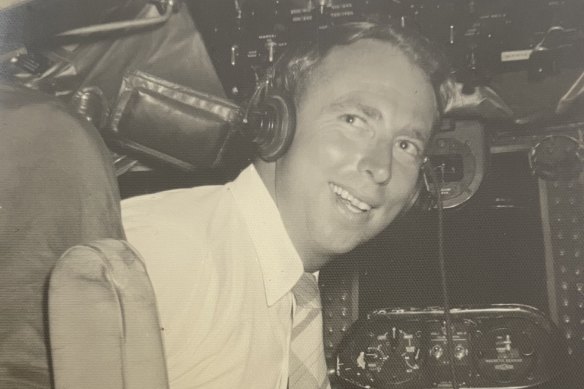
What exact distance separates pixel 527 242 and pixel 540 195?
63 mm

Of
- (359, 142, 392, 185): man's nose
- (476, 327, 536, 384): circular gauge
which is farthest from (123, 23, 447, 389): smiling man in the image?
(476, 327, 536, 384): circular gauge

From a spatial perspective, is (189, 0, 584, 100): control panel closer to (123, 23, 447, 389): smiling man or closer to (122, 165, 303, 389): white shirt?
(123, 23, 447, 389): smiling man

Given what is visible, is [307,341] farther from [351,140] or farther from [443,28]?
[443,28]

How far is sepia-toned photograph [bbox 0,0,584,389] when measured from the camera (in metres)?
0.68

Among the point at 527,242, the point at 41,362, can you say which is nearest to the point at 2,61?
the point at 41,362

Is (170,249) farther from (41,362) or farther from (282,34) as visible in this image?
(282,34)

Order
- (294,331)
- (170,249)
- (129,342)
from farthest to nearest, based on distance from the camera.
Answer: (294,331) → (170,249) → (129,342)

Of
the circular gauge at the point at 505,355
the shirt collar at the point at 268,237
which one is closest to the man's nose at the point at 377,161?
the shirt collar at the point at 268,237

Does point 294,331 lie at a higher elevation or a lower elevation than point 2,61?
lower

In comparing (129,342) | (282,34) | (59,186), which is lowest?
(129,342)

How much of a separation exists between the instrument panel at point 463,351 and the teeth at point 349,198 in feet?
0.46

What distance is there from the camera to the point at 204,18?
724mm

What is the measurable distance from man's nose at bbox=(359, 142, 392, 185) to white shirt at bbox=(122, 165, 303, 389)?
125mm

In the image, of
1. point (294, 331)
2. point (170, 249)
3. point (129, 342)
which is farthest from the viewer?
point (294, 331)
